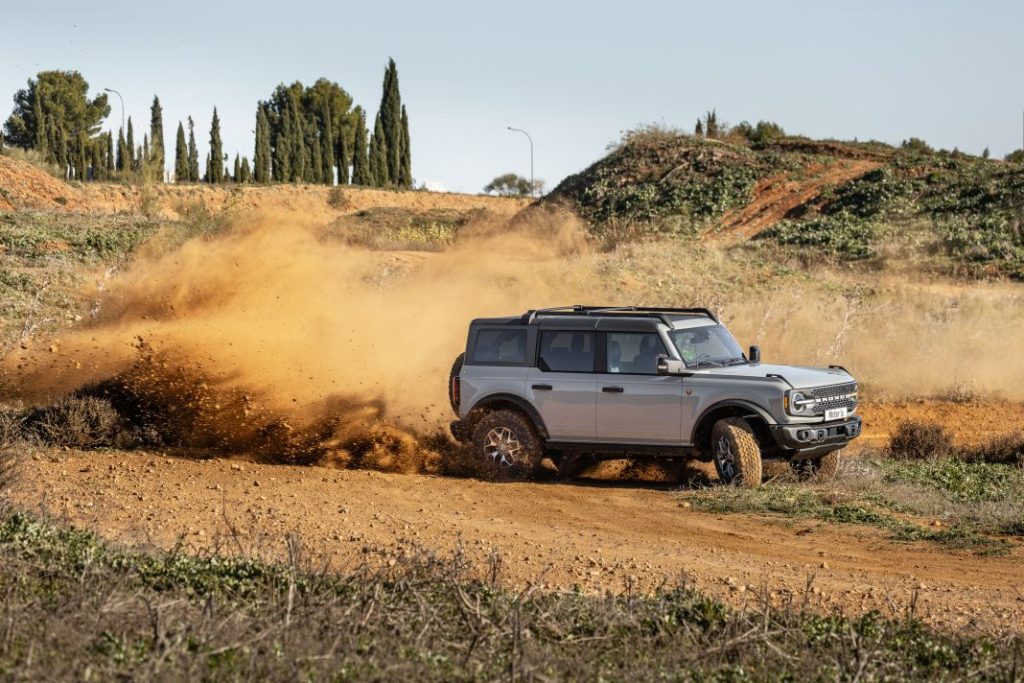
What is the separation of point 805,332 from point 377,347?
1205cm

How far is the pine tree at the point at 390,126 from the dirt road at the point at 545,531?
78.8 metres

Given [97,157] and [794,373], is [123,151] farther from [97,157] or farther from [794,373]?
[794,373]

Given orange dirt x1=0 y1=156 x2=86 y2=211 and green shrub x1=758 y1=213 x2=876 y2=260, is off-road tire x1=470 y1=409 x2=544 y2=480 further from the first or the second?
orange dirt x1=0 y1=156 x2=86 y2=211

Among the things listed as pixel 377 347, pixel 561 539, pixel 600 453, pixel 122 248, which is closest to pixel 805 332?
pixel 377 347

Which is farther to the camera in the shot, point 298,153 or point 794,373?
point 298,153

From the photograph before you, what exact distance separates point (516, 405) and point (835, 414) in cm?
376

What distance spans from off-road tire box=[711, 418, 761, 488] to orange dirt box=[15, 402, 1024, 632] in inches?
25.5

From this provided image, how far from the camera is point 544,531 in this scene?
1173 cm

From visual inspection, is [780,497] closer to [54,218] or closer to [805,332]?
[805,332]

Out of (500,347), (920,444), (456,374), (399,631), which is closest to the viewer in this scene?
(399,631)

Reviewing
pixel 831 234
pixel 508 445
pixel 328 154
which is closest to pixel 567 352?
pixel 508 445

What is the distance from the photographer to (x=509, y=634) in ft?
23.6

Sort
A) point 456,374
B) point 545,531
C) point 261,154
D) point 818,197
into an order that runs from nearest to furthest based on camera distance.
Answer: point 545,531 → point 456,374 → point 818,197 → point 261,154

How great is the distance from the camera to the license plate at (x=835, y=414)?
1391 centimetres
